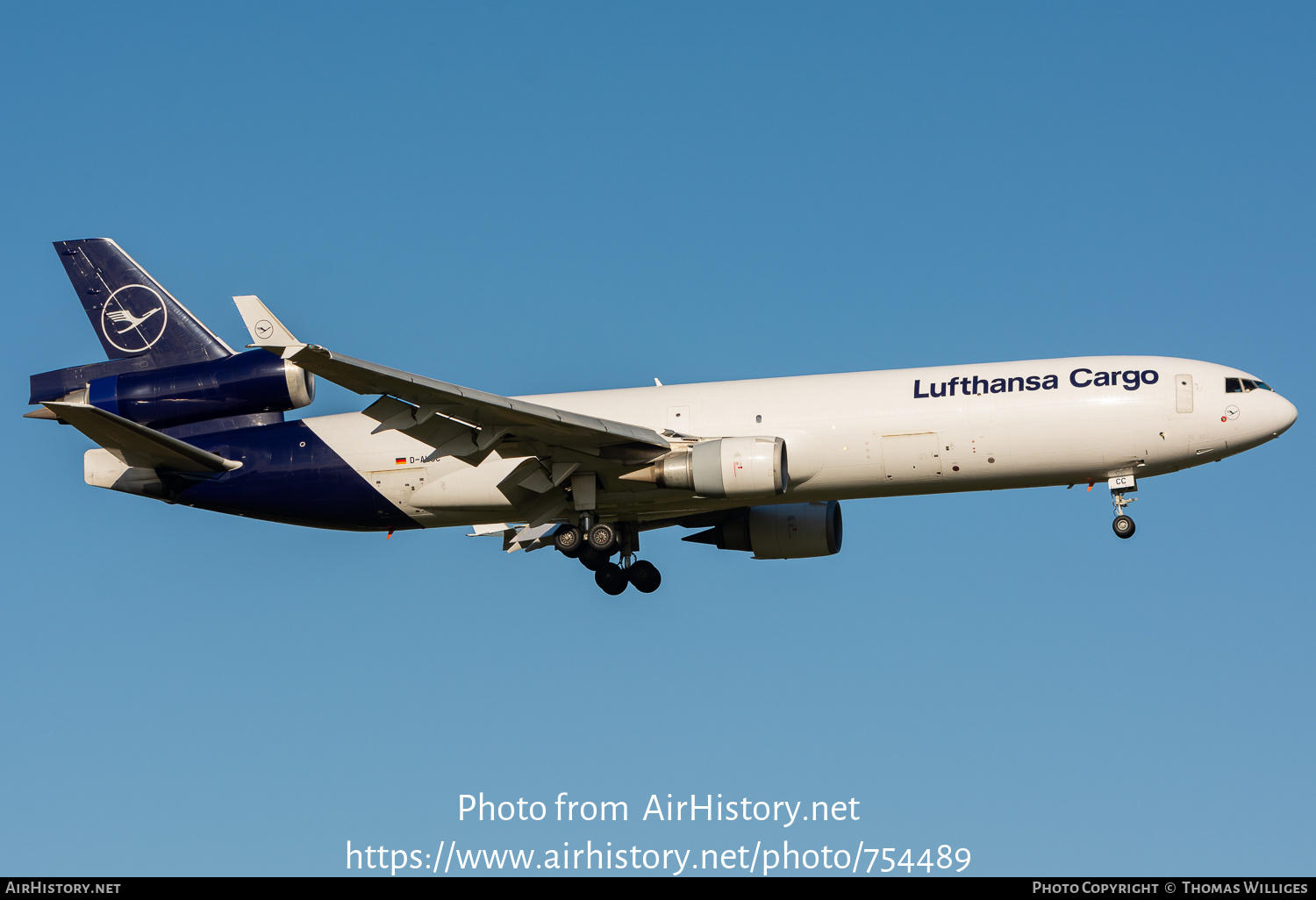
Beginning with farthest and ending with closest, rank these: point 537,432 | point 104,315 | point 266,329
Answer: point 104,315 < point 537,432 < point 266,329

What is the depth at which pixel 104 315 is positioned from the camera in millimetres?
38125

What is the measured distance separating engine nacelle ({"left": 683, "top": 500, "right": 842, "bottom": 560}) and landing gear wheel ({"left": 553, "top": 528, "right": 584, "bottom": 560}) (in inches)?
212

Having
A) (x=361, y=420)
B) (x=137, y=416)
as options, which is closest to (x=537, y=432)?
(x=361, y=420)

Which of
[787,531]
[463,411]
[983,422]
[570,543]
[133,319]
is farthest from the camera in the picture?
[787,531]

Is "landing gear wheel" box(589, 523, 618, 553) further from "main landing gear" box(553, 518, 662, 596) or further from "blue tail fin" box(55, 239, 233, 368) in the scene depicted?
"blue tail fin" box(55, 239, 233, 368)

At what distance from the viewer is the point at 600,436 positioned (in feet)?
107

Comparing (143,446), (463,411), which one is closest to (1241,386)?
(463,411)

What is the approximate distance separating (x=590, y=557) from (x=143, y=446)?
1152cm

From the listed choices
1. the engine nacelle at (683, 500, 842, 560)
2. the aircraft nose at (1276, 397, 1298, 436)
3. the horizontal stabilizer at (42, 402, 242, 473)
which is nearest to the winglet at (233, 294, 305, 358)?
the horizontal stabilizer at (42, 402, 242, 473)

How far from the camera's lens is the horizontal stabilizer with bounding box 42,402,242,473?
33.6m

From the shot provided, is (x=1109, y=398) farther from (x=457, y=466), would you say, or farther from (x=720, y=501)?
(x=457, y=466)

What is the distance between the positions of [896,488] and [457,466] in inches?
426

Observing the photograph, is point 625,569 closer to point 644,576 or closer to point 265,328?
point 644,576

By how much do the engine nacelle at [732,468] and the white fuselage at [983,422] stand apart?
0.65 metres
